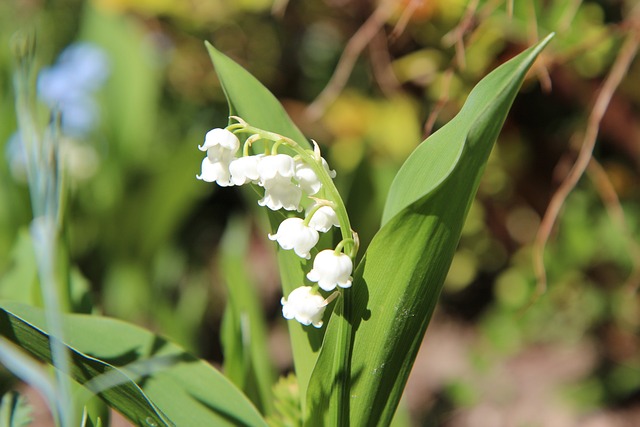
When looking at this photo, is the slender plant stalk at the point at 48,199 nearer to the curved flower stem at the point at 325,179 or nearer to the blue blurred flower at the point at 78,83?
the curved flower stem at the point at 325,179

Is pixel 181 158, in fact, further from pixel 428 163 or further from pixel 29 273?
pixel 428 163

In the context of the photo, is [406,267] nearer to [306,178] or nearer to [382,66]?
[306,178]

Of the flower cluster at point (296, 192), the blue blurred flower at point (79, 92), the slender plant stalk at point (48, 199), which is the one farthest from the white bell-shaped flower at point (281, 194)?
the blue blurred flower at point (79, 92)

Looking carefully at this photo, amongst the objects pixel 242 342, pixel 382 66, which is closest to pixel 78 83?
pixel 382 66

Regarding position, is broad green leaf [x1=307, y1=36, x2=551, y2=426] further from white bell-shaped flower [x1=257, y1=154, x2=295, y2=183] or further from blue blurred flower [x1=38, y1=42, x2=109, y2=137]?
blue blurred flower [x1=38, y1=42, x2=109, y2=137]

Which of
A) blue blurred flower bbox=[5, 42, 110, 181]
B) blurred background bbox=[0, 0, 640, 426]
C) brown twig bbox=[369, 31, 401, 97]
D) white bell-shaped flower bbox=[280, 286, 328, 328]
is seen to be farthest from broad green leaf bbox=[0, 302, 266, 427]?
blue blurred flower bbox=[5, 42, 110, 181]
